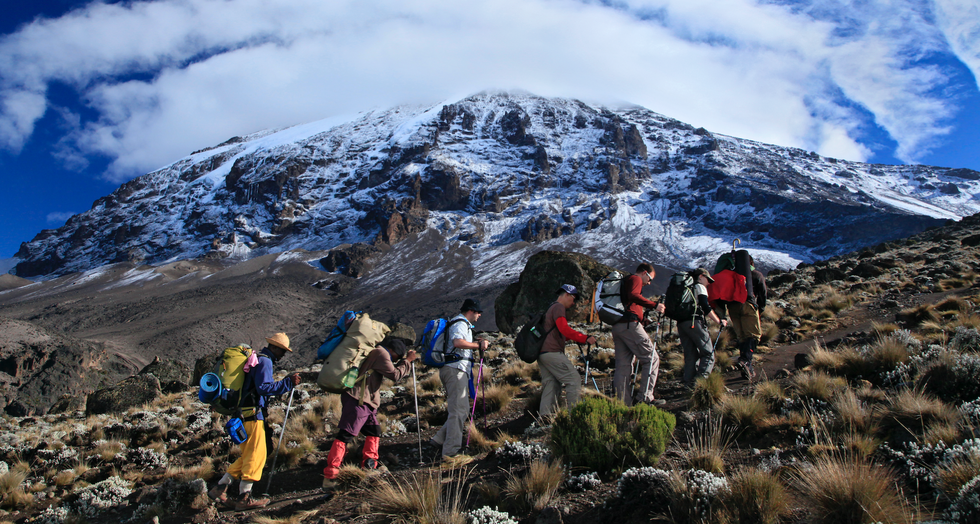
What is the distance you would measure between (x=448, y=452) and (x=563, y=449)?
1471mm

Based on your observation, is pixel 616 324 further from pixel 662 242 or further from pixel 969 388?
pixel 662 242

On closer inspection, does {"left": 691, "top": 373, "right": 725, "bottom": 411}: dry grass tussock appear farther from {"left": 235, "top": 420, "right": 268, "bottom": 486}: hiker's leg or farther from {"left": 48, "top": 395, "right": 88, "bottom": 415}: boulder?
{"left": 48, "top": 395, "right": 88, "bottom": 415}: boulder

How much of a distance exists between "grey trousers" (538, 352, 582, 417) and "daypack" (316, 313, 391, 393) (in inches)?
73.3

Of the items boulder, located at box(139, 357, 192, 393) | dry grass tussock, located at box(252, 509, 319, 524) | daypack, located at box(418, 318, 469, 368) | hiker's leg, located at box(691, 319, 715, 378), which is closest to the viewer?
dry grass tussock, located at box(252, 509, 319, 524)

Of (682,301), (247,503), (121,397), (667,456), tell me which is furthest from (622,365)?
(121,397)

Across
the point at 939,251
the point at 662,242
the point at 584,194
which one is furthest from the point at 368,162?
the point at 939,251

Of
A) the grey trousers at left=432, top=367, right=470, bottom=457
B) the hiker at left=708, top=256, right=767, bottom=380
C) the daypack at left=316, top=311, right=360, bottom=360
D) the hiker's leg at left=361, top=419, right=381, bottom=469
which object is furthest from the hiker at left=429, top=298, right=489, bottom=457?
the hiker at left=708, top=256, right=767, bottom=380

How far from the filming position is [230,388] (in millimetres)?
4656

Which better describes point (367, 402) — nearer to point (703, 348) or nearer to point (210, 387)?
→ point (210, 387)

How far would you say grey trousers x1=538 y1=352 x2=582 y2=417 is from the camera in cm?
540

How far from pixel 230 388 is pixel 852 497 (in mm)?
4773

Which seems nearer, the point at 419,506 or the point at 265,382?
the point at 419,506

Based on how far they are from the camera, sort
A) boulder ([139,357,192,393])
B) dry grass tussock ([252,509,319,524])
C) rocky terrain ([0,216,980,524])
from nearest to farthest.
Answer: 1. rocky terrain ([0,216,980,524])
2. dry grass tussock ([252,509,319,524])
3. boulder ([139,357,192,393])

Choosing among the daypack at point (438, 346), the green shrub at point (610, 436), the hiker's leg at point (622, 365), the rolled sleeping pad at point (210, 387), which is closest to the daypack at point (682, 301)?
the hiker's leg at point (622, 365)
